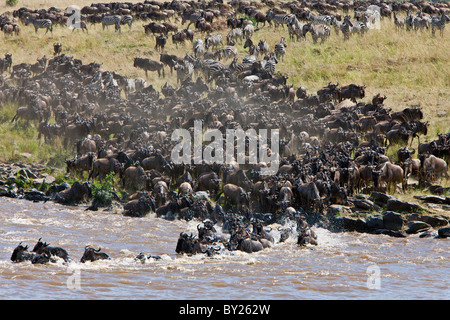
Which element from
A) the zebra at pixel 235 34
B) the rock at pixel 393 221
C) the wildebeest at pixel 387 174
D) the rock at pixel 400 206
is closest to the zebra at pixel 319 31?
the zebra at pixel 235 34

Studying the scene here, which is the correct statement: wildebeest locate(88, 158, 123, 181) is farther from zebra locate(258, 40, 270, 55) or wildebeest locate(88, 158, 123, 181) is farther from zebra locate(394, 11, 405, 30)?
zebra locate(394, 11, 405, 30)

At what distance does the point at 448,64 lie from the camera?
3173cm

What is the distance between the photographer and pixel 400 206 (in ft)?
56.1

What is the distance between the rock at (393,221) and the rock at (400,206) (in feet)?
2.63

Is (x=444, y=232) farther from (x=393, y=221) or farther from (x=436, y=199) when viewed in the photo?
(x=436, y=199)

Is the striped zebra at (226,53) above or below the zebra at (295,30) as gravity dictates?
below

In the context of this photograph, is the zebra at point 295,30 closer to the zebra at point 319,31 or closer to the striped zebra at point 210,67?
the zebra at point 319,31

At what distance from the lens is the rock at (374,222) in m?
16.4

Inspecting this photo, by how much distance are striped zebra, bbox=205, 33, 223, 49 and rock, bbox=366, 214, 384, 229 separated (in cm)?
2035

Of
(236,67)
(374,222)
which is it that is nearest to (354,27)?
(236,67)

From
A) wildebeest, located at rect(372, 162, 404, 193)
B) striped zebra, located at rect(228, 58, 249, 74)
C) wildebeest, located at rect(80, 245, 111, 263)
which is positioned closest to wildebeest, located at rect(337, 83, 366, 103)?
striped zebra, located at rect(228, 58, 249, 74)
